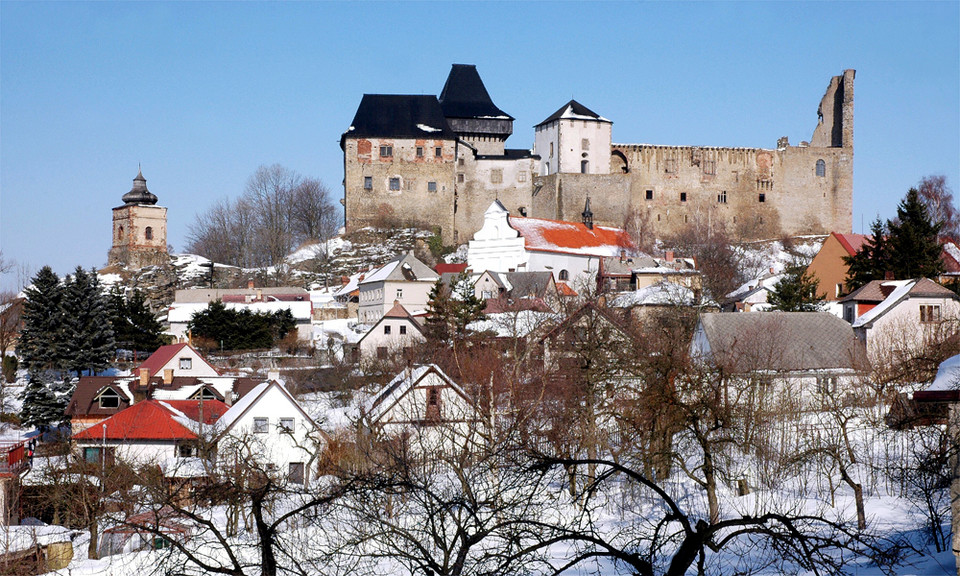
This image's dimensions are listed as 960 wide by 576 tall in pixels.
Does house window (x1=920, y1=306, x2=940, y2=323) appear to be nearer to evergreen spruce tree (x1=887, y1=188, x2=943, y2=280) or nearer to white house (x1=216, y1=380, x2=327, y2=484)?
evergreen spruce tree (x1=887, y1=188, x2=943, y2=280)

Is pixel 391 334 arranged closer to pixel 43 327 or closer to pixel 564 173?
pixel 43 327

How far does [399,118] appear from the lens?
238ft

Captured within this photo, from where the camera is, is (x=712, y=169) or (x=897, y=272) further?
(x=712, y=169)

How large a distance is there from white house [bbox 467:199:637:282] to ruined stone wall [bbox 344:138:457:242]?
21.4ft

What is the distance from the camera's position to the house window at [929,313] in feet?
121

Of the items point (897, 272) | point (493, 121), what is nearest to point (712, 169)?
point (493, 121)

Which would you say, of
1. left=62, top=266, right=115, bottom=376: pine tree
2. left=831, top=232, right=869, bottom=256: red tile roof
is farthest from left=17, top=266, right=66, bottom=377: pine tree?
left=831, top=232, right=869, bottom=256: red tile roof

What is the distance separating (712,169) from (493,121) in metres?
15.0

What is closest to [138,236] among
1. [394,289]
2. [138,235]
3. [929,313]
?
[138,235]

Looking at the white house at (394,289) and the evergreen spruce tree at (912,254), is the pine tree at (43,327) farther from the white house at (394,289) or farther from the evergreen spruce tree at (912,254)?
the evergreen spruce tree at (912,254)

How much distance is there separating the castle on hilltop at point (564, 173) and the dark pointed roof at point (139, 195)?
12401 millimetres

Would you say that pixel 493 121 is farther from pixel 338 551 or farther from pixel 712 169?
pixel 338 551

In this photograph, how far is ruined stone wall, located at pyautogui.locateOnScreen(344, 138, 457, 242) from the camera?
233 feet

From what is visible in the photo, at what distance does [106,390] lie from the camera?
36969mm
